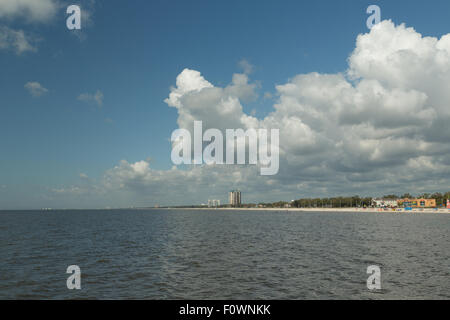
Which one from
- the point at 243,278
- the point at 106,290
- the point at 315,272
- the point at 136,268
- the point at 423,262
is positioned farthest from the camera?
the point at 423,262

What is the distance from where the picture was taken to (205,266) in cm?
3816

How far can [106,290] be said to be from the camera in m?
28.0

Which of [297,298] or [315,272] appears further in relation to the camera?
[315,272]

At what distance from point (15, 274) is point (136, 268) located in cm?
1406

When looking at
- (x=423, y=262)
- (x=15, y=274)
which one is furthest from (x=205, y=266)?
(x=423, y=262)

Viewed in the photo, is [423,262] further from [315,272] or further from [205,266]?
[205,266]
